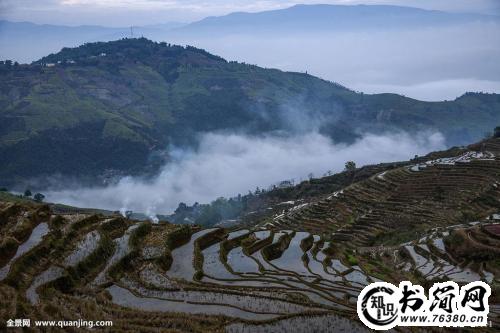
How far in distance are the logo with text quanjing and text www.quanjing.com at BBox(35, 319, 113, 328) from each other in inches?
381

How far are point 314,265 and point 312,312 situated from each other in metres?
11.3

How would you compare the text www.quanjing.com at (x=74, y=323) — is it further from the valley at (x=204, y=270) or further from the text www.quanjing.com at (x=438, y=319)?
the text www.quanjing.com at (x=438, y=319)

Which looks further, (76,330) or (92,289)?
(92,289)

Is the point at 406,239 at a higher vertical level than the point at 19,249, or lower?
lower

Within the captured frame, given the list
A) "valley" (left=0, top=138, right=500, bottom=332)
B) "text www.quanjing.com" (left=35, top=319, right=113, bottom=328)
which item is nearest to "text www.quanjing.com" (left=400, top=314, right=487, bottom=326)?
"valley" (left=0, top=138, right=500, bottom=332)

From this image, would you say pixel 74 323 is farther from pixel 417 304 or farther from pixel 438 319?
pixel 438 319

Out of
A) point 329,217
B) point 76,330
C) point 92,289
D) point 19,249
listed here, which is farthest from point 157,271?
point 329,217

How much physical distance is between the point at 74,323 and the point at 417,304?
12.7 metres

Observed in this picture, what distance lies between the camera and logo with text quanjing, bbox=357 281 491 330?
18578 mm

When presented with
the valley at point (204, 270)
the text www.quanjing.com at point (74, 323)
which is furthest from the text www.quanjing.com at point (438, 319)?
the text www.quanjing.com at point (74, 323)

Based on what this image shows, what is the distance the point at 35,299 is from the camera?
2108cm

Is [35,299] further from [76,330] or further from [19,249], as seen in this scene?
[19,249]

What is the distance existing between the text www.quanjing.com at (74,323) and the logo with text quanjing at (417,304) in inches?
381

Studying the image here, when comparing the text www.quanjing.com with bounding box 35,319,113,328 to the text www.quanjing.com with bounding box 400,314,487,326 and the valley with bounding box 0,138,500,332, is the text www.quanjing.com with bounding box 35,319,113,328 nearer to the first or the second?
the valley with bounding box 0,138,500,332
